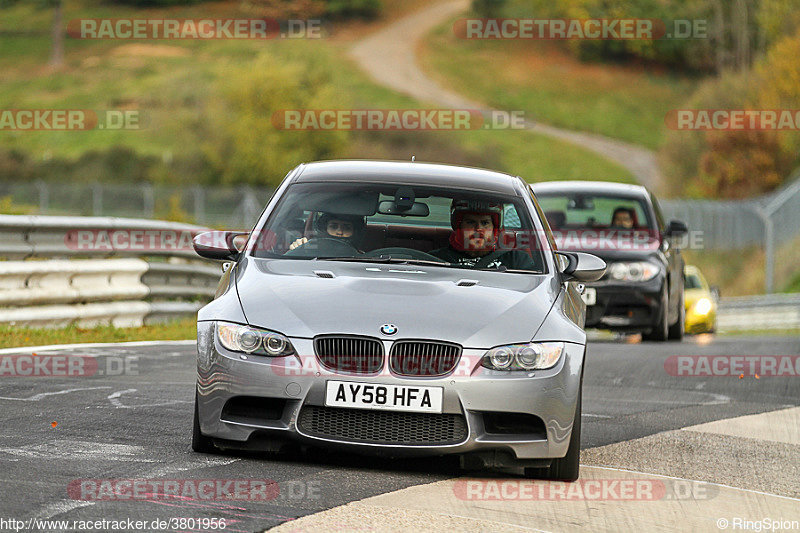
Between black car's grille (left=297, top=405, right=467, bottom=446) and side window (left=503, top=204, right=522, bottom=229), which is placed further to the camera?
side window (left=503, top=204, right=522, bottom=229)

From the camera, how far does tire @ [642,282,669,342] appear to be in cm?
1697

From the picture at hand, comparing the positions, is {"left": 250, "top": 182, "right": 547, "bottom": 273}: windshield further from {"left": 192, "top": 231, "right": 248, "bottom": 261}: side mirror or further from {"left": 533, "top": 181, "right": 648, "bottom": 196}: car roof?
{"left": 533, "top": 181, "right": 648, "bottom": 196}: car roof

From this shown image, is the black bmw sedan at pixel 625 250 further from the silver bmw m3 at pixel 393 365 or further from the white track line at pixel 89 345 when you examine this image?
the silver bmw m3 at pixel 393 365

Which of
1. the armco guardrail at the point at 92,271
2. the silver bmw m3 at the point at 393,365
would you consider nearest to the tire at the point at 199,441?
the silver bmw m3 at the point at 393,365

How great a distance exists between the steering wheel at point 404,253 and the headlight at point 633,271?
884cm

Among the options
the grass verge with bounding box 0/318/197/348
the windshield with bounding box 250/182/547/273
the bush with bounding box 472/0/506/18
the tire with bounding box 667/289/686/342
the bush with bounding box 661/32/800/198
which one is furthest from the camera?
the bush with bounding box 472/0/506/18

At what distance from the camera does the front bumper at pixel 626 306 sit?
16.6m

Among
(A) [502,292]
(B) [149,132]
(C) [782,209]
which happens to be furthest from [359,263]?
(B) [149,132]

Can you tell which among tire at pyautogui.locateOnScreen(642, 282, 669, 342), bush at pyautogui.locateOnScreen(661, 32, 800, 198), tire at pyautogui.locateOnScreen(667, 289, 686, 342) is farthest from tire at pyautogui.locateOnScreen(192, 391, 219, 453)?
bush at pyautogui.locateOnScreen(661, 32, 800, 198)

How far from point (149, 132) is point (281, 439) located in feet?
257

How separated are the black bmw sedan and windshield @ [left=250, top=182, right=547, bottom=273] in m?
8.06

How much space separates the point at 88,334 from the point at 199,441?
7.23 metres

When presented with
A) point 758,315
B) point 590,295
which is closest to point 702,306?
point 590,295

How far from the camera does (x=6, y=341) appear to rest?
41.4ft
